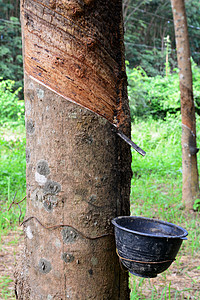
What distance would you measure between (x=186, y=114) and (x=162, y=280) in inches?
95.5

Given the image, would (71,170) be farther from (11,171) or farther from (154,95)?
(154,95)

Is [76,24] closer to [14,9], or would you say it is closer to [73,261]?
[73,261]

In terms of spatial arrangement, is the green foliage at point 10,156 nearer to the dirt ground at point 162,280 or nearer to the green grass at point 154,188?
the green grass at point 154,188

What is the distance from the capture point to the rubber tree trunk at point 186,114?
4.44 m

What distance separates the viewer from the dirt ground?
96.6 inches

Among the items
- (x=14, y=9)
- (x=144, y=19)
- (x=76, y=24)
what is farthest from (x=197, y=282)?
(x=144, y=19)

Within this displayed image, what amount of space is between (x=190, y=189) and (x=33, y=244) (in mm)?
3616

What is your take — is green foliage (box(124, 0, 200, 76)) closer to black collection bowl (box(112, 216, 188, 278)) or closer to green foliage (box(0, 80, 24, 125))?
green foliage (box(0, 80, 24, 125))

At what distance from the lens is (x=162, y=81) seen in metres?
11.6

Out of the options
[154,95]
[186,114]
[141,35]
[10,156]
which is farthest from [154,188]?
[141,35]

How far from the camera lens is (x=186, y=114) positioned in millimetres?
4457

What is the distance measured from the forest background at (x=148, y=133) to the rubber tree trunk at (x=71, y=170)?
1314mm

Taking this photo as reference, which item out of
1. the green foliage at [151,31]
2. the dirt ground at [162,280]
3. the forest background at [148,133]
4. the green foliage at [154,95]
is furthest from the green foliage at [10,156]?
the green foliage at [151,31]

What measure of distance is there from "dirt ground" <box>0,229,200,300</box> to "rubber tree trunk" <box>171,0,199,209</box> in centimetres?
147
